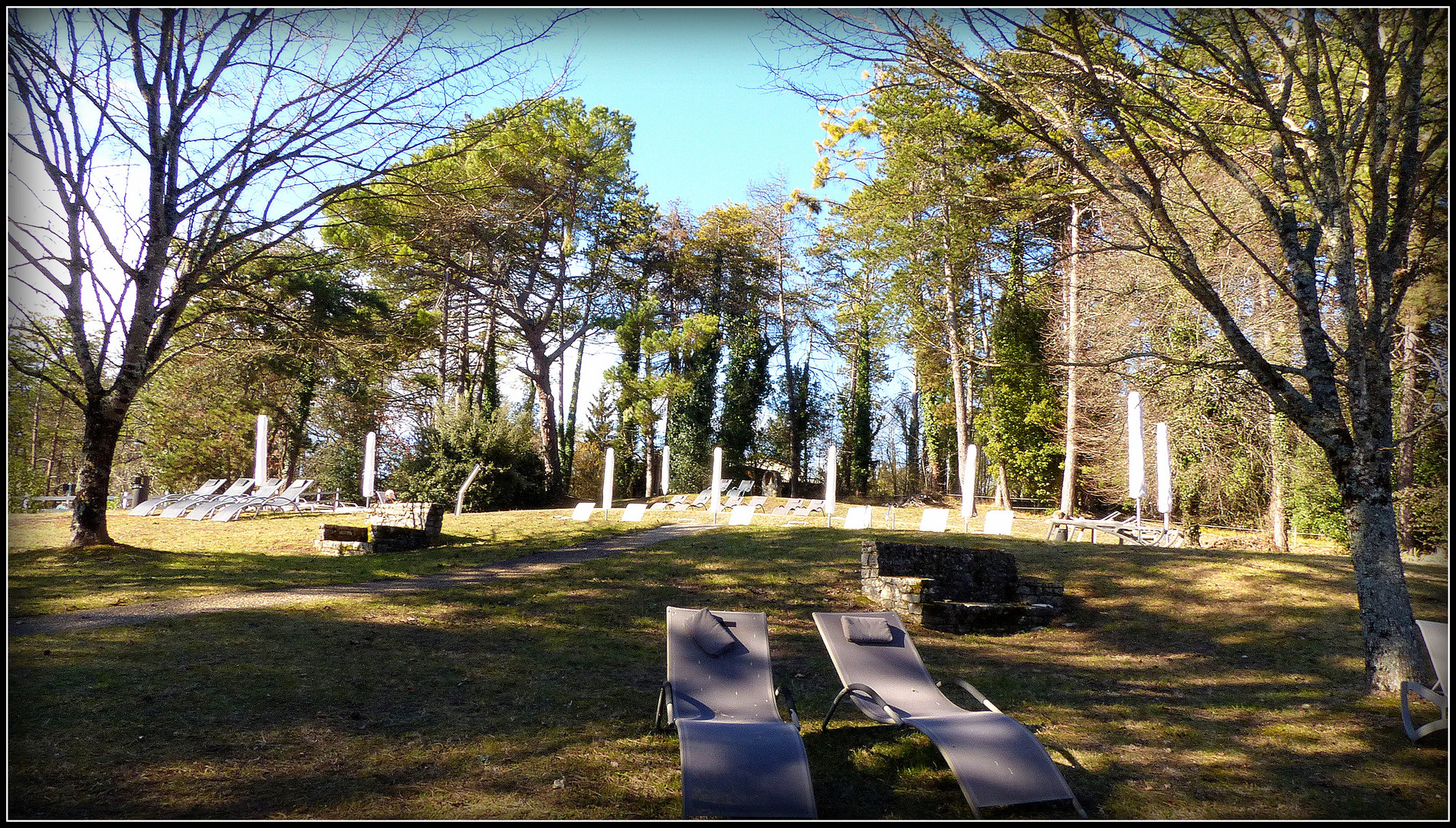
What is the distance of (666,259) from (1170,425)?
2102 cm

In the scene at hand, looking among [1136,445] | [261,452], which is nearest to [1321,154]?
[1136,445]

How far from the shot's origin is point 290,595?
7.68 m

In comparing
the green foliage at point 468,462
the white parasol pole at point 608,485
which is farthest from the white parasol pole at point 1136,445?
the green foliage at point 468,462

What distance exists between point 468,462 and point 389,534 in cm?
773

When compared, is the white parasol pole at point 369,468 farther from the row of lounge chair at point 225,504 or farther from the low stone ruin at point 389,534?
the low stone ruin at point 389,534

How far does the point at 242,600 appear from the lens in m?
7.31

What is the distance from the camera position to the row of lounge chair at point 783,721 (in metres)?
3.57

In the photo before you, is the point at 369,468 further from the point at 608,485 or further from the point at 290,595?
the point at 290,595

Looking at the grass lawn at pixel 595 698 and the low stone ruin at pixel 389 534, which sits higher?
the low stone ruin at pixel 389 534

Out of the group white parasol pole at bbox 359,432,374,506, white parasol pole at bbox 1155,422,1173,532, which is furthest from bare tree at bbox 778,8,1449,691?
white parasol pole at bbox 359,432,374,506

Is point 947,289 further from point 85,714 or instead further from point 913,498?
point 85,714

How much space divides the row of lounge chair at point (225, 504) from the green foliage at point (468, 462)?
2555mm

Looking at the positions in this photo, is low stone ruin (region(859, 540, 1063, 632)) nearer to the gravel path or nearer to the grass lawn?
the grass lawn

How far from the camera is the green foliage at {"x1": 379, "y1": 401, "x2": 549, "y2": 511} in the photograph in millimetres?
19359
